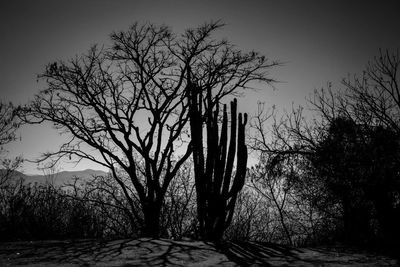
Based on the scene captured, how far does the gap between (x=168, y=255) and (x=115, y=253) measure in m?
0.98

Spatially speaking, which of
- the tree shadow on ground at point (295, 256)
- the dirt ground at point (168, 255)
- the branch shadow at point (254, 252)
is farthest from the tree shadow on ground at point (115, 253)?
the tree shadow on ground at point (295, 256)

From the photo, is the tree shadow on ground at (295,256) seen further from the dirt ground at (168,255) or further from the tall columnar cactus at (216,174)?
the tall columnar cactus at (216,174)

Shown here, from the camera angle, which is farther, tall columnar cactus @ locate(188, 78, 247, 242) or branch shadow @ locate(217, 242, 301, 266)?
tall columnar cactus @ locate(188, 78, 247, 242)

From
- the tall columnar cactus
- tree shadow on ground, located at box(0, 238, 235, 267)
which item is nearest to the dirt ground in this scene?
tree shadow on ground, located at box(0, 238, 235, 267)

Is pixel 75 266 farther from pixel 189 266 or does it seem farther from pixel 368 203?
pixel 368 203

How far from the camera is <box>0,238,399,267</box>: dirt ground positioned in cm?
382

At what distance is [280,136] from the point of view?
12.7 m

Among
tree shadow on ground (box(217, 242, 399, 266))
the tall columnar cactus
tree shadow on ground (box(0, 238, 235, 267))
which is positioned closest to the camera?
tree shadow on ground (box(0, 238, 235, 267))

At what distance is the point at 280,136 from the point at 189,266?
1031cm

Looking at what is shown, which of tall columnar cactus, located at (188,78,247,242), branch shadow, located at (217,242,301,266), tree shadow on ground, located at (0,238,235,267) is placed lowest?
tree shadow on ground, located at (0,238,235,267)

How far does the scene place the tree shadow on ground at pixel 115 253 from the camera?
149 inches

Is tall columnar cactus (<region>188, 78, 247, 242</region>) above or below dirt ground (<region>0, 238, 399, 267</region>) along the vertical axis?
above

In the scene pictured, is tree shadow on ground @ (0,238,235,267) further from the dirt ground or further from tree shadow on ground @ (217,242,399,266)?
tree shadow on ground @ (217,242,399,266)

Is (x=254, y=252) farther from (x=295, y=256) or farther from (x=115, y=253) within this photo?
(x=115, y=253)
